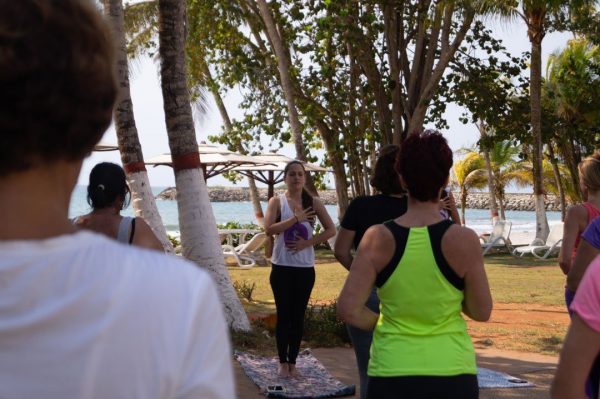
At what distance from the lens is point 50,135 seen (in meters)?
1.40

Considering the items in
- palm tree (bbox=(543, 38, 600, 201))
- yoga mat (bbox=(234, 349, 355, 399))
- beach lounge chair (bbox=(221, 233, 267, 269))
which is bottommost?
beach lounge chair (bbox=(221, 233, 267, 269))

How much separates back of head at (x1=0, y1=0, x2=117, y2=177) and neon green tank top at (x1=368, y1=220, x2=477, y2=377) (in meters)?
2.55

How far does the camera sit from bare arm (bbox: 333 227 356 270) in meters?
5.92

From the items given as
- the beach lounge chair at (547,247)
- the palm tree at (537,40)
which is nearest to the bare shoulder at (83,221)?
the palm tree at (537,40)

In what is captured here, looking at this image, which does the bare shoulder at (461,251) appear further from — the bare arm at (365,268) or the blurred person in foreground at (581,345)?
the blurred person in foreground at (581,345)

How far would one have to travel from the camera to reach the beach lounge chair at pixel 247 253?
2483 centimetres

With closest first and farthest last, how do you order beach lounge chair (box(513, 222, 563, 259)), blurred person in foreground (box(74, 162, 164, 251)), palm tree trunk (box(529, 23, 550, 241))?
blurred person in foreground (box(74, 162, 164, 251)) < palm tree trunk (box(529, 23, 550, 241)) < beach lounge chair (box(513, 222, 563, 259))

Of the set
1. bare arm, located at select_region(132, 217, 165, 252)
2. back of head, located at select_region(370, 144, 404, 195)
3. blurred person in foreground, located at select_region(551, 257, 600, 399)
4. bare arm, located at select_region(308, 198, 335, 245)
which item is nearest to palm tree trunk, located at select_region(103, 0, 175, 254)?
bare arm, located at select_region(308, 198, 335, 245)

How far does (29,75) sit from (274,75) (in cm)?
2697

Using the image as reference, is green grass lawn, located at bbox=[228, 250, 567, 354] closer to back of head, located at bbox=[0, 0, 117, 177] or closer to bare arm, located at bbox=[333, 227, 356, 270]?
bare arm, located at bbox=[333, 227, 356, 270]

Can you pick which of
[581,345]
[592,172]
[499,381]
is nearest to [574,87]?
[499,381]

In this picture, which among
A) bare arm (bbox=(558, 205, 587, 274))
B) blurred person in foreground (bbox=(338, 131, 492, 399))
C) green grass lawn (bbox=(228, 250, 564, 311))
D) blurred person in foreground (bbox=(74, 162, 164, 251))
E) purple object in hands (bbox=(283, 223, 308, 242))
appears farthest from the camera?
green grass lawn (bbox=(228, 250, 564, 311))

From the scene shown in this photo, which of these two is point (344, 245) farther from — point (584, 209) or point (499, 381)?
point (499, 381)

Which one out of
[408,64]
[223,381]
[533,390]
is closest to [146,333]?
[223,381]
